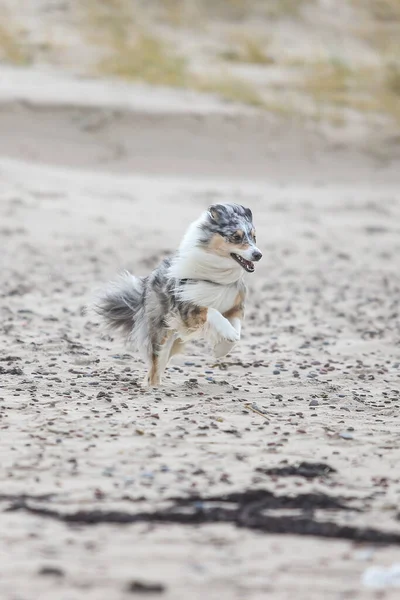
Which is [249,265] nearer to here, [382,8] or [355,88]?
[355,88]

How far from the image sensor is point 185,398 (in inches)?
272

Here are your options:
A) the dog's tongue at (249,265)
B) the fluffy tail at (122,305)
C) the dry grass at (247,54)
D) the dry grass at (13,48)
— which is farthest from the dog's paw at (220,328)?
the dry grass at (247,54)

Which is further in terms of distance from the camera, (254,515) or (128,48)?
(128,48)

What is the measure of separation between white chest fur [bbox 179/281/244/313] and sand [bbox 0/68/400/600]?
563 mm

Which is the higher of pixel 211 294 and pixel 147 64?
pixel 147 64

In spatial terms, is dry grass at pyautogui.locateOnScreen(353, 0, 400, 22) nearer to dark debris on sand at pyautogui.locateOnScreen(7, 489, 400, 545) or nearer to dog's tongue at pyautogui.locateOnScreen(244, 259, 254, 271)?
dog's tongue at pyautogui.locateOnScreen(244, 259, 254, 271)

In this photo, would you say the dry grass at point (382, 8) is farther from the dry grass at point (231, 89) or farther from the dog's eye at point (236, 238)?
the dog's eye at point (236, 238)

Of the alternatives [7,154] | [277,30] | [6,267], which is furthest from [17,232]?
[277,30]

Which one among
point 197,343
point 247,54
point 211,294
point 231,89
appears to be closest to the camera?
point 211,294

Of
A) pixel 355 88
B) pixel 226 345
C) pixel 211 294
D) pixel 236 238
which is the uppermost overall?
pixel 355 88

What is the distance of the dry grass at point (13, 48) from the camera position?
20.8 metres

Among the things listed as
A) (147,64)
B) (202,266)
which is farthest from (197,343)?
(147,64)

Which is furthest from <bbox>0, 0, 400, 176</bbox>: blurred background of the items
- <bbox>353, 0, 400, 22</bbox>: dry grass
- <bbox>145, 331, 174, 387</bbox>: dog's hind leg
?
<bbox>145, 331, 174, 387</bbox>: dog's hind leg

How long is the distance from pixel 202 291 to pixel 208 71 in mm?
15709
